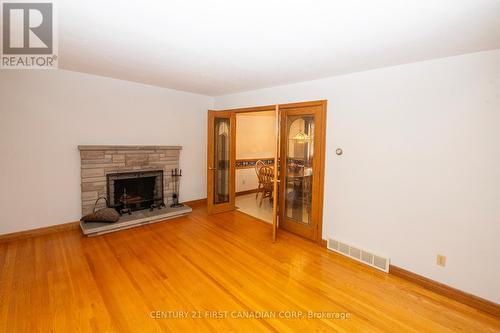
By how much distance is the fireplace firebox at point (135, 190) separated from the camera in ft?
14.1

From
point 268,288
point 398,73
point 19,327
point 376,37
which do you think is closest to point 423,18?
point 376,37

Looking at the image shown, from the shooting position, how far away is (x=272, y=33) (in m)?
2.05

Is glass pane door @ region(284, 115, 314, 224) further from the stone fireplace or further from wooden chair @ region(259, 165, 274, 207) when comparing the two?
the stone fireplace

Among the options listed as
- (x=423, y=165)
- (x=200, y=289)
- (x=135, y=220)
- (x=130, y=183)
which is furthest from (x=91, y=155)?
(x=423, y=165)

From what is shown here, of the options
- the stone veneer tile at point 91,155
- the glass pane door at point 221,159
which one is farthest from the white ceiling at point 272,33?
the glass pane door at point 221,159

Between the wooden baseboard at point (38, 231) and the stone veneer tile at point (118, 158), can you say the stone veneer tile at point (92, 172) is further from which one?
the wooden baseboard at point (38, 231)

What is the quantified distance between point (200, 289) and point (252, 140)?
16.1 ft

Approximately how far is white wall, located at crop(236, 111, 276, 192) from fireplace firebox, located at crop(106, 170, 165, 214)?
2.37 m

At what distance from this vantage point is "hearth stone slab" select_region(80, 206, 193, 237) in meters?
3.69

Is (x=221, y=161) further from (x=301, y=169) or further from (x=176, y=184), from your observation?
(x=301, y=169)

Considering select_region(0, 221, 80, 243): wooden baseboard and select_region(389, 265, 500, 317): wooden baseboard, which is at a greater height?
select_region(0, 221, 80, 243): wooden baseboard

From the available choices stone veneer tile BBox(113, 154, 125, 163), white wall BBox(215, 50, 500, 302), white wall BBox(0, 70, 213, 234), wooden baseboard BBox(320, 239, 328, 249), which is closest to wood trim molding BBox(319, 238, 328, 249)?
wooden baseboard BBox(320, 239, 328, 249)

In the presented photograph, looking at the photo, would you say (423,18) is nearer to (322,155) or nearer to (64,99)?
(322,155)

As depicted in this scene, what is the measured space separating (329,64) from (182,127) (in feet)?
11.0
